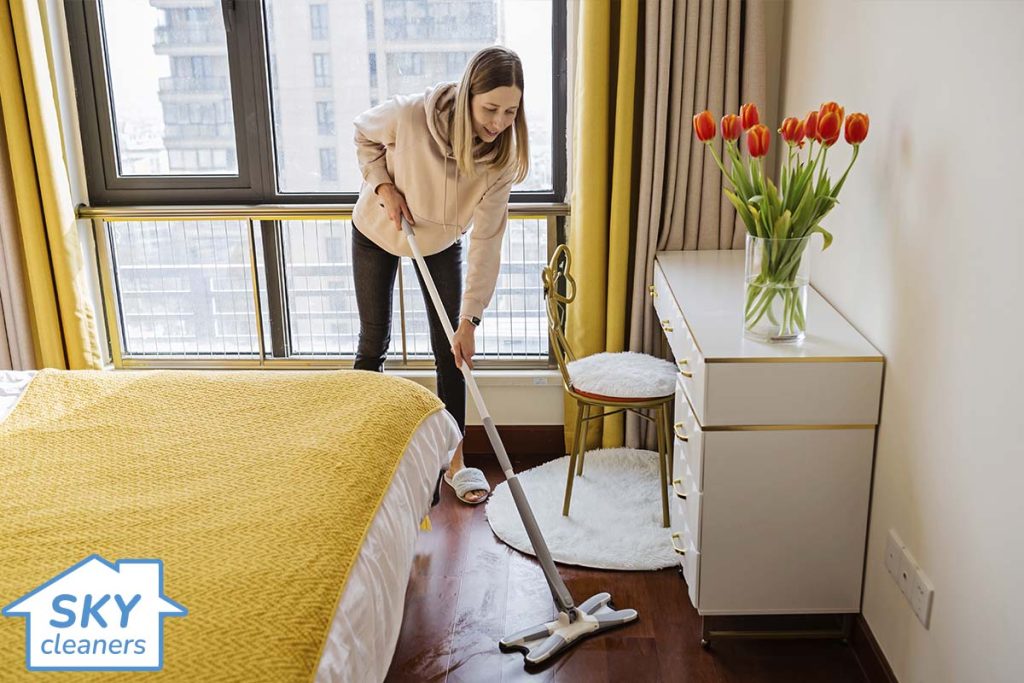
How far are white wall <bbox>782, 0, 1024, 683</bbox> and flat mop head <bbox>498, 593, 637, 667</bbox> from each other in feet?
1.97

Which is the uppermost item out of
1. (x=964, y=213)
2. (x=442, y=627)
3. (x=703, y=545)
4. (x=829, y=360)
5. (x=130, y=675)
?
(x=964, y=213)

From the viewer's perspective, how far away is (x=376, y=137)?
2641 mm

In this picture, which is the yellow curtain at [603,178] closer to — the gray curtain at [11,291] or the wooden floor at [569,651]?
the wooden floor at [569,651]

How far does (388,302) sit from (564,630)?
1179 millimetres

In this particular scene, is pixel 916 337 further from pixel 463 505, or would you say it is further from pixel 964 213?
pixel 463 505

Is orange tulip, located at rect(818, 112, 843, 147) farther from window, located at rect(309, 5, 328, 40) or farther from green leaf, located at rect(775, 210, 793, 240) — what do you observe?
window, located at rect(309, 5, 328, 40)

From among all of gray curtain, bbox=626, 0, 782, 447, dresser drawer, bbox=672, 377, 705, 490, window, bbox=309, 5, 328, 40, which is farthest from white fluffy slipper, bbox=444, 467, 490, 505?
window, bbox=309, 5, 328, 40

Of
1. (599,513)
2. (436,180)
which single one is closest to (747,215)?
(436,180)

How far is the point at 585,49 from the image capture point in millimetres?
2906

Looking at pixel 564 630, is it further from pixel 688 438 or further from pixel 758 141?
pixel 758 141

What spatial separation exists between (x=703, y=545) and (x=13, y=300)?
2438mm

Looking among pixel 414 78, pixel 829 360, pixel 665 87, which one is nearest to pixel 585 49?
pixel 665 87

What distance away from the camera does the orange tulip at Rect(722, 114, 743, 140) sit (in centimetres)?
217

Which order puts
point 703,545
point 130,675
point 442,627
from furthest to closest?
point 442,627, point 703,545, point 130,675
